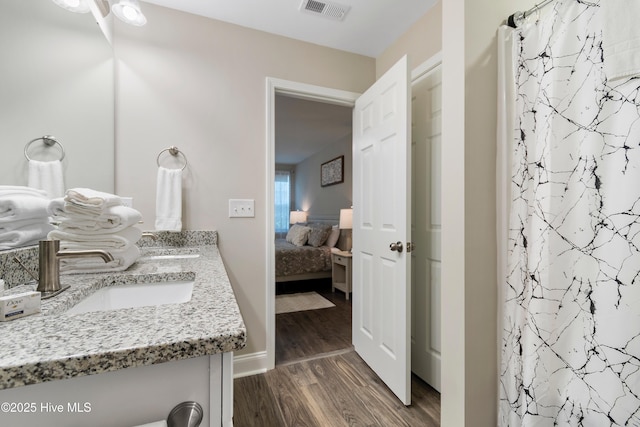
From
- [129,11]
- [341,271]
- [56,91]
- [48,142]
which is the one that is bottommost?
[341,271]

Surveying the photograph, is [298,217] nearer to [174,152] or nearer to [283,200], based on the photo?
[283,200]

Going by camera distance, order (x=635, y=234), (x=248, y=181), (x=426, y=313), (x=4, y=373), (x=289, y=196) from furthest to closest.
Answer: (x=289, y=196) → (x=248, y=181) → (x=426, y=313) → (x=635, y=234) → (x=4, y=373)

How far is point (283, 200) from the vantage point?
7.04 meters

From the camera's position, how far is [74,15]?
1.23 m

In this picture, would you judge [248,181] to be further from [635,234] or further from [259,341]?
[635,234]

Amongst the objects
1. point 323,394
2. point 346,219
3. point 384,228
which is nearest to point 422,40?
point 384,228

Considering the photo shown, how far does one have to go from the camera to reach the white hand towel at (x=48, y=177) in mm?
976

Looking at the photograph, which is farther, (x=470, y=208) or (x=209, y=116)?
(x=209, y=116)

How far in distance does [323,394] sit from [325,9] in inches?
93.0

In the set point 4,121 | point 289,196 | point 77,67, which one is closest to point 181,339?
point 4,121

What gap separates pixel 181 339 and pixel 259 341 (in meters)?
1.60

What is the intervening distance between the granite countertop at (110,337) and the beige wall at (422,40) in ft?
5.41

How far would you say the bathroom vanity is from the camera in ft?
1.29

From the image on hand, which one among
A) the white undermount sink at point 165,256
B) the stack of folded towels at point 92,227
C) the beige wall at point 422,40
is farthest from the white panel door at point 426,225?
the stack of folded towels at point 92,227
